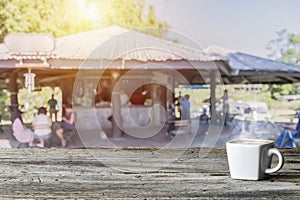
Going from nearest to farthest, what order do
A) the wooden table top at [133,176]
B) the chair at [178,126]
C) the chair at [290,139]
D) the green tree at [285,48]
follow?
1. the wooden table top at [133,176]
2. the chair at [178,126]
3. the chair at [290,139]
4. the green tree at [285,48]

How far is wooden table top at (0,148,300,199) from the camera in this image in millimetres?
543

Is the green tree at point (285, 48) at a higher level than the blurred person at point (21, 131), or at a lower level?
higher

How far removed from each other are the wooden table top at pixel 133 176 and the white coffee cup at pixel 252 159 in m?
0.01

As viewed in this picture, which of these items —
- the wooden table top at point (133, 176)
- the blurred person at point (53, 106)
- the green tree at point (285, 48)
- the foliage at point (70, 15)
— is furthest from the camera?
the green tree at point (285, 48)

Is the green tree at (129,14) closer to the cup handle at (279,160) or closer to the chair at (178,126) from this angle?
the chair at (178,126)

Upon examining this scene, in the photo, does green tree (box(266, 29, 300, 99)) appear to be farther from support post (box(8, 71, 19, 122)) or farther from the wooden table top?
the wooden table top

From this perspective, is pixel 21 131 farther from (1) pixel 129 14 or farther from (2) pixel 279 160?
(2) pixel 279 160

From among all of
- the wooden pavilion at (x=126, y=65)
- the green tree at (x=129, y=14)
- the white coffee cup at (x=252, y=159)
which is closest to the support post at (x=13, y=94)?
the wooden pavilion at (x=126, y=65)

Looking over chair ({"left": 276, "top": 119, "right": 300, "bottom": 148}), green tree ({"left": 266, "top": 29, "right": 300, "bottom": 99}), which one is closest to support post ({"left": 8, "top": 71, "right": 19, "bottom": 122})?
chair ({"left": 276, "top": 119, "right": 300, "bottom": 148})

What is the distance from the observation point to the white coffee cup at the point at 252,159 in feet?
1.90

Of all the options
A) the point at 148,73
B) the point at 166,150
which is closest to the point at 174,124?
the point at 148,73

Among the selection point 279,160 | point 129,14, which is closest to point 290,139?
point 129,14

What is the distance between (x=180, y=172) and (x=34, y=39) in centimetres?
335

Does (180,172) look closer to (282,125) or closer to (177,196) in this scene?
(177,196)
